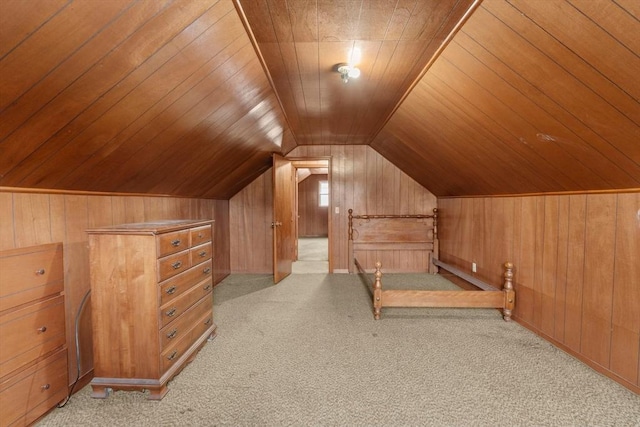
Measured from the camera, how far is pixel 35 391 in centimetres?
162

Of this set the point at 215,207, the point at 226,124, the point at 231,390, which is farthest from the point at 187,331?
the point at 215,207

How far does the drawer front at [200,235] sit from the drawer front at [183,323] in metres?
0.48

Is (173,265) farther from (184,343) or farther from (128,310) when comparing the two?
(184,343)

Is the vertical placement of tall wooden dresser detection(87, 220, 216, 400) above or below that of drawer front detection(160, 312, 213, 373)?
above

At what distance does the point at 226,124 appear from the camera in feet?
8.70

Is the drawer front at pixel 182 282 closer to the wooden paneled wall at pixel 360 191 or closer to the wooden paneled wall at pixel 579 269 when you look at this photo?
the wooden paneled wall at pixel 360 191

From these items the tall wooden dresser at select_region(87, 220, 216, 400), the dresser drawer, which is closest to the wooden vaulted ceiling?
the dresser drawer

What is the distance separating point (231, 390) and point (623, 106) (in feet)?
8.79

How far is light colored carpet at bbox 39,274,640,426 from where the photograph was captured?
168cm

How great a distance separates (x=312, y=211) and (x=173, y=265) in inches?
345

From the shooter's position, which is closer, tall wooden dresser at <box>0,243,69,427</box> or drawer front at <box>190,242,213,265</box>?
tall wooden dresser at <box>0,243,69,427</box>

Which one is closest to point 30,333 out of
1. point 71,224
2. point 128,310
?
point 128,310

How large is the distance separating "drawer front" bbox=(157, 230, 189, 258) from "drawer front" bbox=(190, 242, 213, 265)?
13 cm

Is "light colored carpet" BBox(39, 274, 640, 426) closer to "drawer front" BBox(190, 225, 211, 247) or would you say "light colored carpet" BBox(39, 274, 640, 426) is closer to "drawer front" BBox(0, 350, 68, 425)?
"drawer front" BBox(0, 350, 68, 425)
